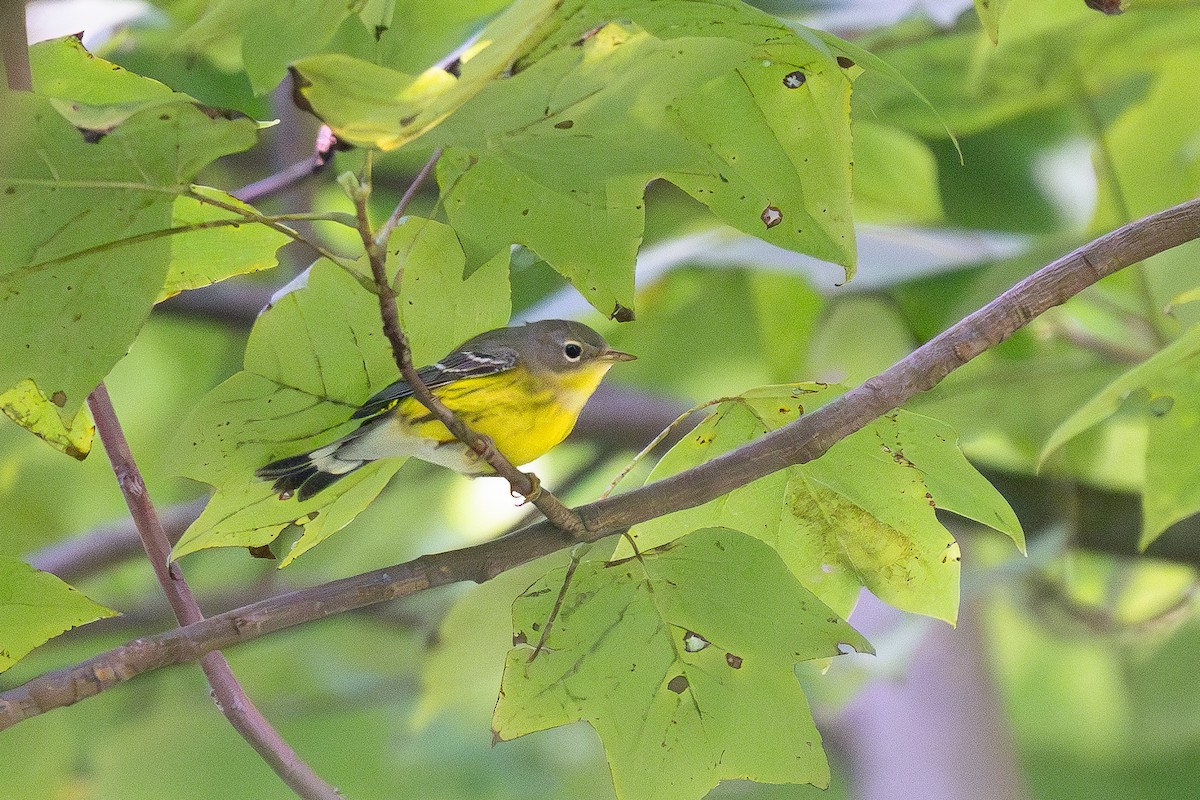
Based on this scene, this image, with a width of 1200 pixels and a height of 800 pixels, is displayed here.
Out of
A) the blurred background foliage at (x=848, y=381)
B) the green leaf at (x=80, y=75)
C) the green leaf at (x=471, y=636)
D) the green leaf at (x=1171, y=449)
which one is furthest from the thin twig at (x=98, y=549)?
the green leaf at (x=1171, y=449)

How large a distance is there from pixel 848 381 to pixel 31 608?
1.68ft

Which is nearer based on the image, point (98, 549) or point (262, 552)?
point (262, 552)

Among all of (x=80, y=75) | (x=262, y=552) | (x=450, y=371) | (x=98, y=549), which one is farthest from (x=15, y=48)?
(x=98, y=549)

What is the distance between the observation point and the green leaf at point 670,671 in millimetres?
679

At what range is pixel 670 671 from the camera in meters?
0.70

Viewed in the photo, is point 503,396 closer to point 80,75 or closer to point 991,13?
point 80,75

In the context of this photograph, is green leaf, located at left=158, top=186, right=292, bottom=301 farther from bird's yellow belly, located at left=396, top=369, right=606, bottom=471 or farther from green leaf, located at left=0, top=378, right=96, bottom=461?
bird's yellow belly, located at left=396, top=369, right=606, bottom=471

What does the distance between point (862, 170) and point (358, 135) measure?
115 centimetres

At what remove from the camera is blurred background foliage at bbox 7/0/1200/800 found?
1.21 m

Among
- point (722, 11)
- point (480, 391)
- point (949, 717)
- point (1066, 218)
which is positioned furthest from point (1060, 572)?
point (722, 11)

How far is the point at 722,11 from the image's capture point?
0.57 metres

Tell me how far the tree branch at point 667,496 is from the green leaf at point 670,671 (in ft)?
0.24

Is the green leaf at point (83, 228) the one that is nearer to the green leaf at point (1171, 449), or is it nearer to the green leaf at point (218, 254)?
the green leaf at point (218, 254)

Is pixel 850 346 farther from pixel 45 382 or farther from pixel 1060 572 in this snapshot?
pixel 45 382
